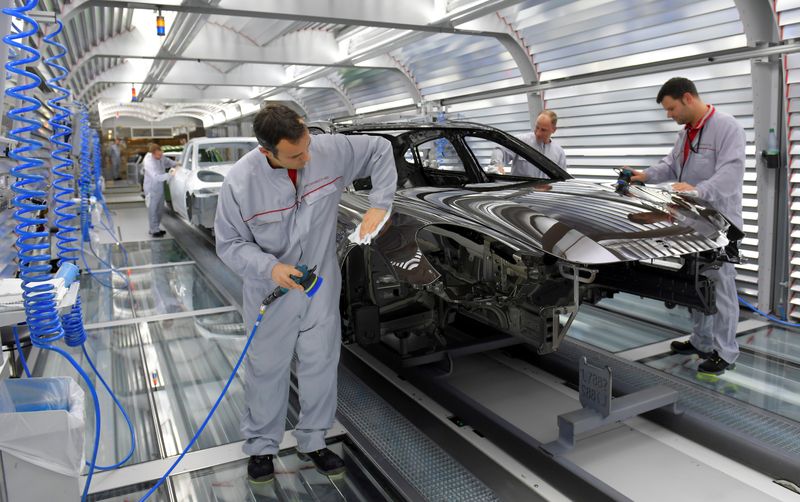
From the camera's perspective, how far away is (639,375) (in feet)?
12.3

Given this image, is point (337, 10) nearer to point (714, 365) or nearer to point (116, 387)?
point (116, 387)

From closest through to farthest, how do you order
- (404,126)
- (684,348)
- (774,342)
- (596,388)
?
(596,388) → (404,126) → (684,348) → (774,342)

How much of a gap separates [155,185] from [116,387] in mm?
6907

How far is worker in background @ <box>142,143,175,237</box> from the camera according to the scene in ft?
32.9

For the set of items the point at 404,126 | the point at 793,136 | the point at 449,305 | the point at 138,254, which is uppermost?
the point at 404,126

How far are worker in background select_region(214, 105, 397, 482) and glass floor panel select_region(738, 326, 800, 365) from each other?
3.16 meters

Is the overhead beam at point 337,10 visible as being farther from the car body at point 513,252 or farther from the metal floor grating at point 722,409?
the metal floor grating at point 722,409

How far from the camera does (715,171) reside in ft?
12.5

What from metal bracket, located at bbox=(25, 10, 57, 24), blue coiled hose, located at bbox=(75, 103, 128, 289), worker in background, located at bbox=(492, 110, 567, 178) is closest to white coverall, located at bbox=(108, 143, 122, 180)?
blue coiled hose, located at bbox=(75, 103, 128, 289)

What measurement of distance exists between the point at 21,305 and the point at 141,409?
1.44 meters

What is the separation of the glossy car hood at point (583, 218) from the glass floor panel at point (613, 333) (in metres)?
1.39

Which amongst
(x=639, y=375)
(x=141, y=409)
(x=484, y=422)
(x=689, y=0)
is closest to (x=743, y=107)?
(x=689, y=0)

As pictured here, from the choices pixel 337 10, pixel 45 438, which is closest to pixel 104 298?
pixel 337 10

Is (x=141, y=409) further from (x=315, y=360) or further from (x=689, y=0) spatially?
(x=689, y=0)
